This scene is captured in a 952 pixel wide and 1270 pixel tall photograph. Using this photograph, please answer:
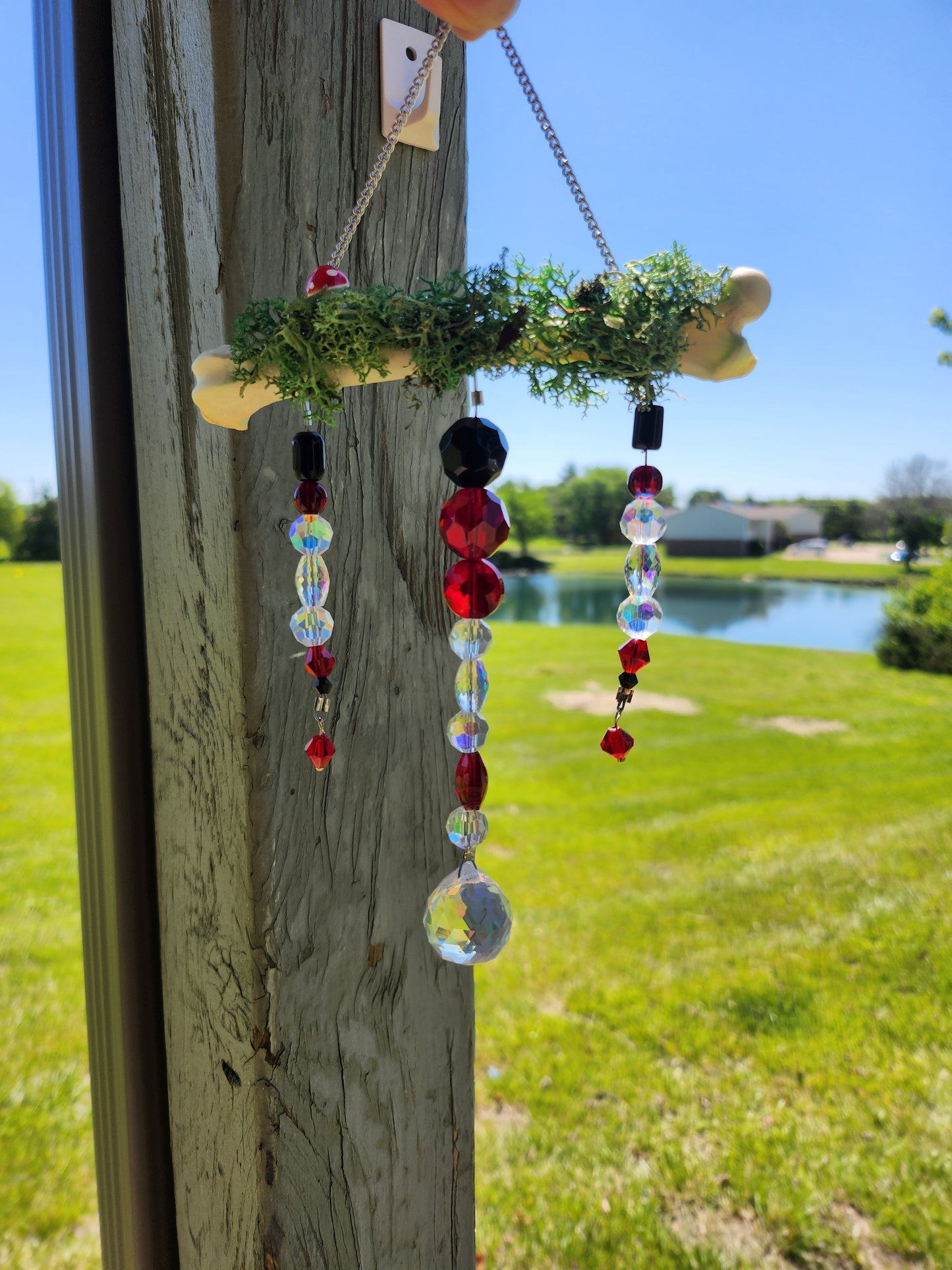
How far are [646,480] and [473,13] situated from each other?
0.94ft

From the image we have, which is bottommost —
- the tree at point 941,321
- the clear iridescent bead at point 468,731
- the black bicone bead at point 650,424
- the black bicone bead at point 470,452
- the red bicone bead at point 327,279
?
the clear iridescent bead at point 468,731

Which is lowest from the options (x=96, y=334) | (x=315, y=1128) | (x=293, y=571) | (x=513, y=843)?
(x=513, y=843)

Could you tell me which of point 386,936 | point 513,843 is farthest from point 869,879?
point 386,936

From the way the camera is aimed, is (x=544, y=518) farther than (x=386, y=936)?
Yes

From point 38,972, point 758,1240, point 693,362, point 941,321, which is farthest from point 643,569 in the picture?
point 941,321

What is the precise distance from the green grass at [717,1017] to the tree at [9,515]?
215 centimetres

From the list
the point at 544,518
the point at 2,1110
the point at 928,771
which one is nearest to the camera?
the point at 2,1110

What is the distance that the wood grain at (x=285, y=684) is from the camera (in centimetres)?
66

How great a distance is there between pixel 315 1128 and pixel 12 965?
196 cm

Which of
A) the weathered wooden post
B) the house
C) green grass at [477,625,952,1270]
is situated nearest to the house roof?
the house

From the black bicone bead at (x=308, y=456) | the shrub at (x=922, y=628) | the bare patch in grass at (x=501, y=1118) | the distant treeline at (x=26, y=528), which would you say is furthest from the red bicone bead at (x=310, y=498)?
the shrub at (x=922, y=628)

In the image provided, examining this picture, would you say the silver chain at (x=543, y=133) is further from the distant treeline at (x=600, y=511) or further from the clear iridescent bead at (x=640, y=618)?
the distant treeline at (x=600, y=511)

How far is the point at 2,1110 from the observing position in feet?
5.74

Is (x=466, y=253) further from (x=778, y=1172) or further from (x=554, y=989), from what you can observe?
(x=554, y=989)
